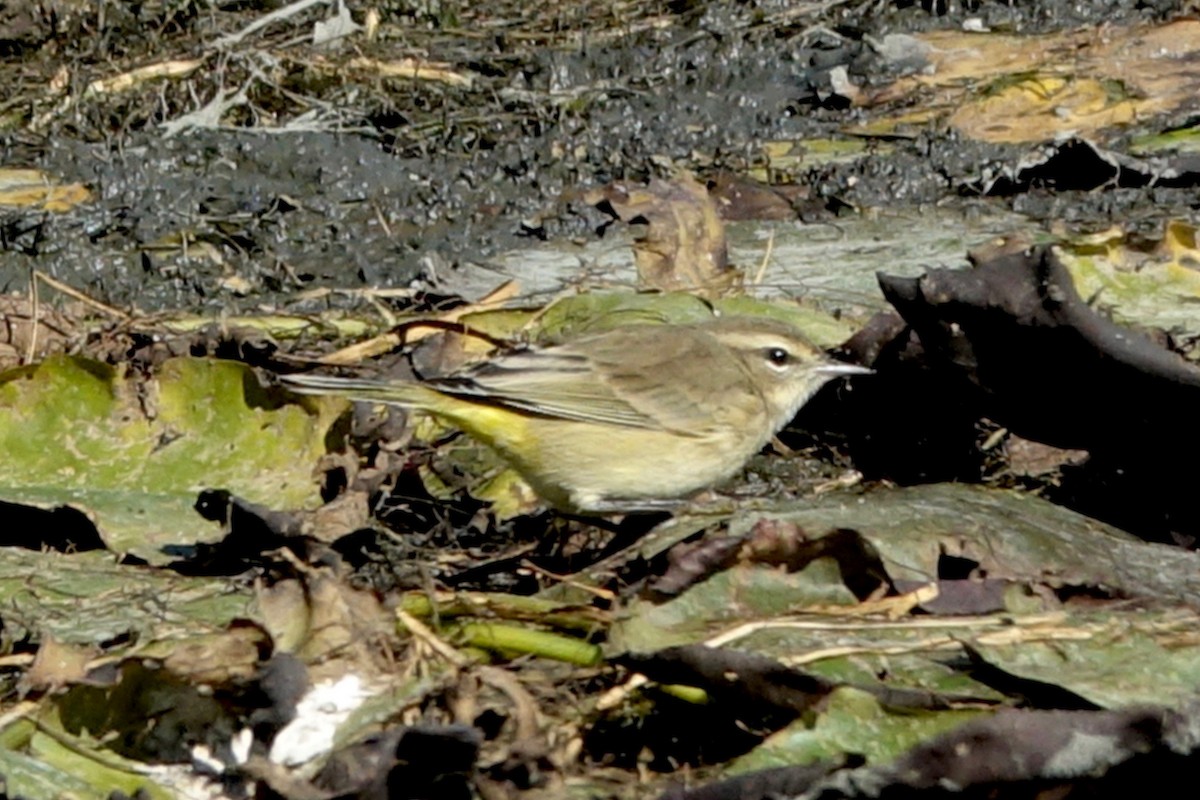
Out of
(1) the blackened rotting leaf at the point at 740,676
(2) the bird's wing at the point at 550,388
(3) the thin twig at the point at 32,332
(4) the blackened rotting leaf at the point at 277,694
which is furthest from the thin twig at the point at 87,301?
(1) the blackened rotting leaf at the point at 740,676

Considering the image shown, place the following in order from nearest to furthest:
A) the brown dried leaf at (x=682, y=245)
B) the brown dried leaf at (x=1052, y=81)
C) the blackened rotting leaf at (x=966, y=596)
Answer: the blackened rotting leaf at (x=966, y=596) < the brown dried leaf at (x=682, y=245) < the brown dried leaf at (x=1052, y=81)

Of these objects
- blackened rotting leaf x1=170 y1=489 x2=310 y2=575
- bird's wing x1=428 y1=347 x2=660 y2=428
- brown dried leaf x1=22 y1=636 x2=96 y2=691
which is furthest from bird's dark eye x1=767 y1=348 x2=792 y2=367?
brown dried leaf x1=22 y1=636 x2=96 y2=691

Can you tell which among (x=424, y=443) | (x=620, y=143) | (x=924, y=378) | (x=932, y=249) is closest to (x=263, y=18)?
(x=620, y=143)

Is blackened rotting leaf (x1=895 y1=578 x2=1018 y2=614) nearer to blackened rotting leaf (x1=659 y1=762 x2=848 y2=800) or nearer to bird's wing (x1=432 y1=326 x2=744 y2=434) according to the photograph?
blackened rotting leaf (x1=659 y1=762 x2=848 y2=800)

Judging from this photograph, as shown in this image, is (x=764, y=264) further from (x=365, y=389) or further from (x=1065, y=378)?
(x=1065, y=378)

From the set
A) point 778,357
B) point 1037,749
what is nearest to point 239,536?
point 778,357

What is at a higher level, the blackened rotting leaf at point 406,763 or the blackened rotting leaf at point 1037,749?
the blackened rotting leaf at point 1037,749

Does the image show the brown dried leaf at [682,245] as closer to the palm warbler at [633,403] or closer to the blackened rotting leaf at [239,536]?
the palm warbler at [633,403]
